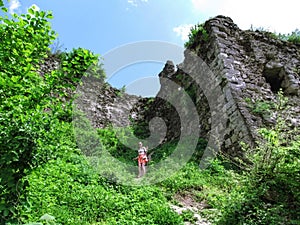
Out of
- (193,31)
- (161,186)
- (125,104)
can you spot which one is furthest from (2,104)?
(125,104)

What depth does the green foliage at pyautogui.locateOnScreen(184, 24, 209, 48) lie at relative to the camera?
32.3 ft

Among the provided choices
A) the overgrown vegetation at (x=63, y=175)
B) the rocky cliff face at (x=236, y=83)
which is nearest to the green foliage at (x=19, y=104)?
the overgrown vegetation at (x=63, y=175)

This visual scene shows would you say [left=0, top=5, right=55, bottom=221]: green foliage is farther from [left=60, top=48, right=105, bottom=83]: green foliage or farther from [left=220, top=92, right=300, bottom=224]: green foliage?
[left=220, top=92, right=300, bottom=224]: green foliage

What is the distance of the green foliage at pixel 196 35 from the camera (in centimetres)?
985

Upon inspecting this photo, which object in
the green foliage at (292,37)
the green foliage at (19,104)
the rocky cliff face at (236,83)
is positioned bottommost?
the green foliage at (19,104)

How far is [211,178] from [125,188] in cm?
185

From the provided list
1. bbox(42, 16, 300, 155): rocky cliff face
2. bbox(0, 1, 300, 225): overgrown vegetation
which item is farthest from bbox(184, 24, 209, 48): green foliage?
bbox(0, 1, 300, 225): overgrown vegetation

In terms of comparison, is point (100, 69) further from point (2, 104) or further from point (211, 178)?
point (2, 104)

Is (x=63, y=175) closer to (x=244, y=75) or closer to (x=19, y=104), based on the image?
(x=19, y=104)

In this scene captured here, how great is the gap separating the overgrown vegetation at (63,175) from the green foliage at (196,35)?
18.6 feet

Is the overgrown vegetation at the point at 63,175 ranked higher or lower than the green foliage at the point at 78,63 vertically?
lower

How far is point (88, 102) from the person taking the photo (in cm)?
1221

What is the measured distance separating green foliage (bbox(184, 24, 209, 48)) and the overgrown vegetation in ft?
18.6

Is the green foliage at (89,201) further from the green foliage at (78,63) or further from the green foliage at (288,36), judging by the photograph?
the green foliage at (288,36)
